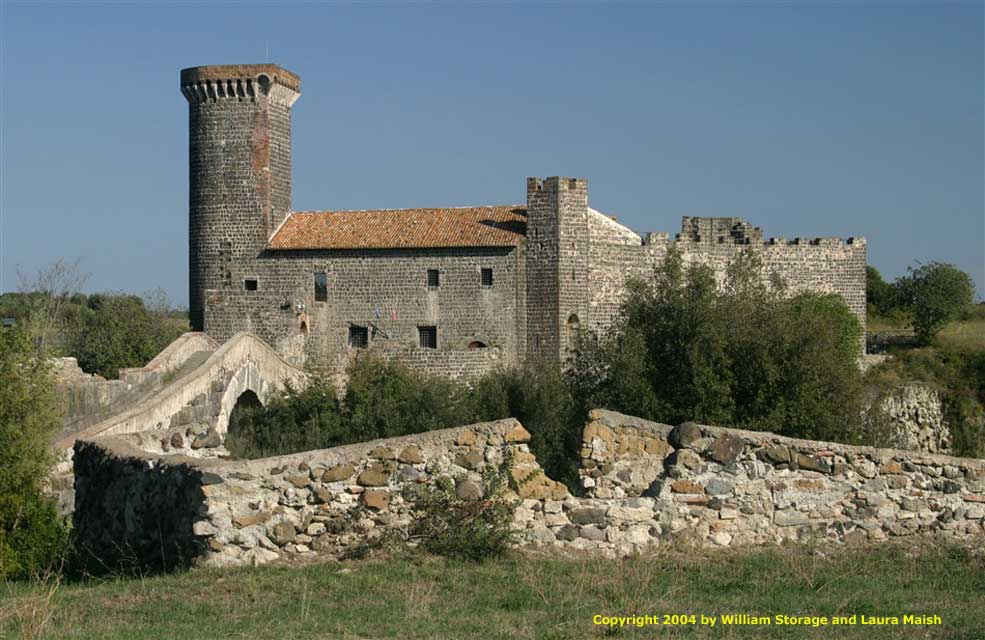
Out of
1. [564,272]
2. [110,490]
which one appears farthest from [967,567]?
[564,272]

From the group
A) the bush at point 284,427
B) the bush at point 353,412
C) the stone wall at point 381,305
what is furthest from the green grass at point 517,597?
the stone wall at point 381,305

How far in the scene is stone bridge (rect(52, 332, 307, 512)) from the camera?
17.7 m

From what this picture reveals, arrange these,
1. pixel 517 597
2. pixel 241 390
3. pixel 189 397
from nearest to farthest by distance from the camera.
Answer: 1. pixel 517 597
2. pixel 189 397
3. pixel 241 390

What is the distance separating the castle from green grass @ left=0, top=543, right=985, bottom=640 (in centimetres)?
3195

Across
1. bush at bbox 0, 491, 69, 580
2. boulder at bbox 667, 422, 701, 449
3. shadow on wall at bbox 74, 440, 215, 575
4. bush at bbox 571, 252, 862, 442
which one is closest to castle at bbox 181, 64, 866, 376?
bush at bbox 571, 252, 862, 442

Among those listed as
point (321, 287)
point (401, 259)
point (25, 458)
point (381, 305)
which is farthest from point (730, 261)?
point (25, 458)

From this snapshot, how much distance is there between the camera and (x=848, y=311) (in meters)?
46.2

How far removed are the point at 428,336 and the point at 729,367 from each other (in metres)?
14.4

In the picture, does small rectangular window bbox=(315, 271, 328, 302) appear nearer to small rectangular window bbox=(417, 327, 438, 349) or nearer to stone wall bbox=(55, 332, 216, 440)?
small rectangular window bbox=(417, 327, 438, 349)

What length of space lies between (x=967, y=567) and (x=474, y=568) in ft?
11.6

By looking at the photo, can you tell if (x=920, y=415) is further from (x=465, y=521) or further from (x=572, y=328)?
(x=465, y=521)

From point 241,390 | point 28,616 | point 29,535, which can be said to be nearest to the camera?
point 28,616

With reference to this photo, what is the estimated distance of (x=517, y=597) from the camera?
30.2 ft

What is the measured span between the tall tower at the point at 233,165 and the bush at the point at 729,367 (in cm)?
1502
